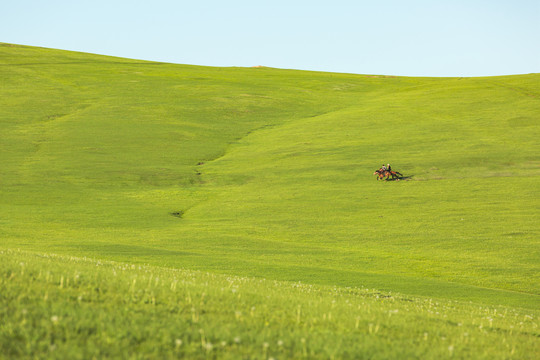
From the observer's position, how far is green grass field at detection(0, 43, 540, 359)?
773 centimetres

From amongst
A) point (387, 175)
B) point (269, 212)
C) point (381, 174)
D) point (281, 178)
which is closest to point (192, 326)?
point (269, 212)

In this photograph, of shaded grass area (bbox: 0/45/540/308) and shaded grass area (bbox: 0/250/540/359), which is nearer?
shaded grass area (bbox: 0/250/540/359)

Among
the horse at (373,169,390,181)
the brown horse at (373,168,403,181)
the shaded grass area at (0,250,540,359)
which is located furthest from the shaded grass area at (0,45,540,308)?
the shaded grass area at (0,250,540,359)

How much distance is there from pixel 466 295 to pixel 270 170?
36904mm

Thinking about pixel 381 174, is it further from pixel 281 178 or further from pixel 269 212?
pixel 269 212

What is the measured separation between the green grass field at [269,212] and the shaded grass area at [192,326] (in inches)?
1.7

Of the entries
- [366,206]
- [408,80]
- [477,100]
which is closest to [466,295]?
[366,206]

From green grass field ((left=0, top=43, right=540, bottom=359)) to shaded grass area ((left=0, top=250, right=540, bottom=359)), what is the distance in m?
0.04

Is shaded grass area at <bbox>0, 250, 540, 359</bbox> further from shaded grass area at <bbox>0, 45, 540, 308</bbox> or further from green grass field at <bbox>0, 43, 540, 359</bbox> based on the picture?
shaded grass area at <bbox>0, 45, 540, 308</bbox>

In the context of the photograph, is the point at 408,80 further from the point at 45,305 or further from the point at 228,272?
the point at 45,305

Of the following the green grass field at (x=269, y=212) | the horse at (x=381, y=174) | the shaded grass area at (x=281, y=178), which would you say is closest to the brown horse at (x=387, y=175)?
the horse at (x=381, y=174)

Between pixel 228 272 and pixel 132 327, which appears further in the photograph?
pixel 228 272

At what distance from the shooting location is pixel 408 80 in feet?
419

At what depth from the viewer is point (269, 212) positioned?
43156mm
